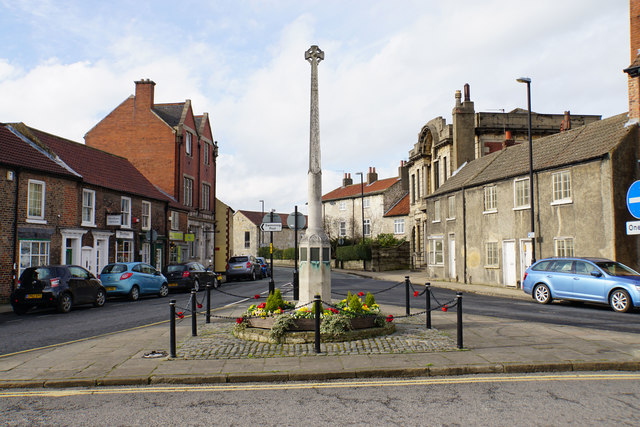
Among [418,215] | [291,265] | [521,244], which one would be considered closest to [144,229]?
[521,244]

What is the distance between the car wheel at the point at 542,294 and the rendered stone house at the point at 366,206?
35917mm

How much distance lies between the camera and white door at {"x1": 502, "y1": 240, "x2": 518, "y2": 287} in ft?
81.4

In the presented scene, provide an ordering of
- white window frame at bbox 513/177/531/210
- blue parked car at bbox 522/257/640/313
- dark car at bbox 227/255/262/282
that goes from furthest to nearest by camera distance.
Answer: dark car at bbox 227/255/262/282, white window frame at bbox 513/177/531/210, blue parked car at bbox 522/257/640/313

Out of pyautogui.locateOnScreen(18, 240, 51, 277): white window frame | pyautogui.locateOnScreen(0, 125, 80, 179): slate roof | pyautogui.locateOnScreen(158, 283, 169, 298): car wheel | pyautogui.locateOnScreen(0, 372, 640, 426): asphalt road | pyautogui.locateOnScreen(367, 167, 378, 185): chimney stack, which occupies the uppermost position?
pyautogui.locateOnScreen(367, 167, 378, 185): chimney stack

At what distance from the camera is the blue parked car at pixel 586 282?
14500 millimetres

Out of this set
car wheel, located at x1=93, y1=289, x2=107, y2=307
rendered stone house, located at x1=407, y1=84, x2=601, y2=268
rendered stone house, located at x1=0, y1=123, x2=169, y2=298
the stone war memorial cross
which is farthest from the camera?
rendered stone house, located at x1=407, y1=84, x2=601, y2=268

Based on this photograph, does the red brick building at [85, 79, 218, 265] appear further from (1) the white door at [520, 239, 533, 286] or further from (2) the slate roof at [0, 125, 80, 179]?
(1) the white door at [520, 239, 533, 286]

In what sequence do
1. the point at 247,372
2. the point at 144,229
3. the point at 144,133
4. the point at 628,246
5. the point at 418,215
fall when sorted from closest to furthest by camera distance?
1. the point at 247,372
2. the point at 628,246
3. the point at 144,229
4. the point at 144,133
5. the point at 418,215

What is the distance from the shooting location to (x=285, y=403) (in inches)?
231

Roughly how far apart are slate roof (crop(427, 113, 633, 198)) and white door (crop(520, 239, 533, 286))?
3282mm

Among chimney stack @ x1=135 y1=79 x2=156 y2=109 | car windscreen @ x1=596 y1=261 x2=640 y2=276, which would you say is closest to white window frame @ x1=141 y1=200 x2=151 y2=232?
chimney stack @ x1=135 y1=79 x2=156 y2=109

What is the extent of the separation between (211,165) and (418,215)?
18.9m

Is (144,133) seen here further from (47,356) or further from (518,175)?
(47,356)

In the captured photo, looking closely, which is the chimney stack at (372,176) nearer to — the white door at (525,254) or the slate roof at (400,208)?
the slate roof at (400,208)
